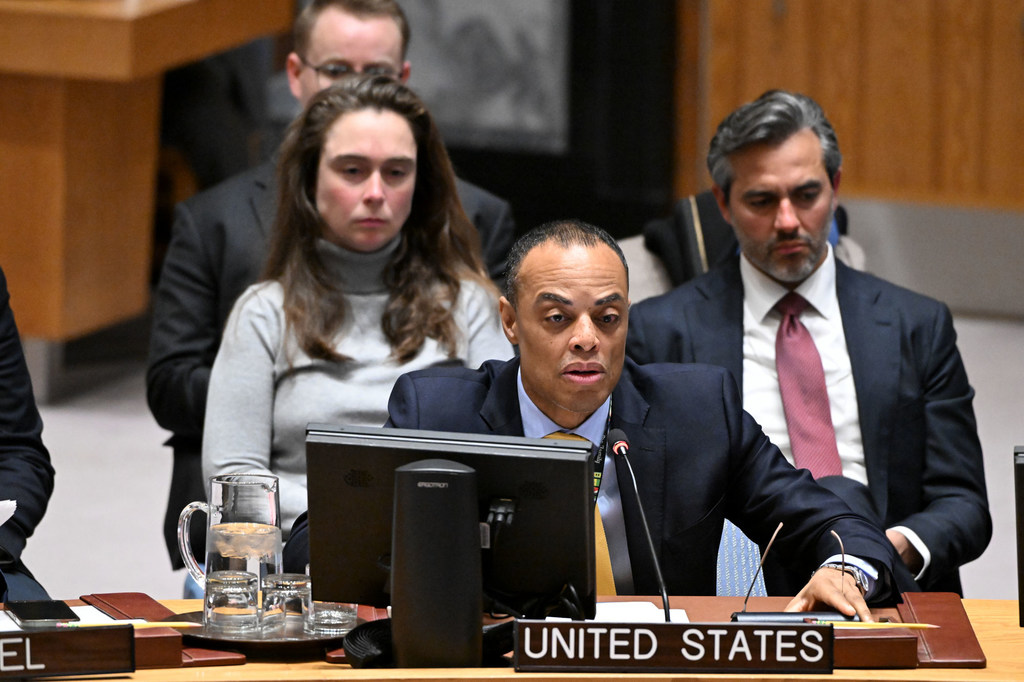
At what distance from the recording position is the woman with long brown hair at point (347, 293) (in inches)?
112

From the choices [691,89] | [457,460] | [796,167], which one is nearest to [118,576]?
[796,167]

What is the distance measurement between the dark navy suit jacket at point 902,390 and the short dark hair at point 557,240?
27.3 inches

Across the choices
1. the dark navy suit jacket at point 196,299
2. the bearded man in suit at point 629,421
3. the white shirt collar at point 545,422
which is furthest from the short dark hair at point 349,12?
the white shirt collar at point 545,422

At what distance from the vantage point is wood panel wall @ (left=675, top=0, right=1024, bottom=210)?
21.9 ft

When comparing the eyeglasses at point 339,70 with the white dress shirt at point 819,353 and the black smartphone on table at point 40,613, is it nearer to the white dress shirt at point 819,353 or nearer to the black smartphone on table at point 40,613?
the white dress shirt at point 819,353

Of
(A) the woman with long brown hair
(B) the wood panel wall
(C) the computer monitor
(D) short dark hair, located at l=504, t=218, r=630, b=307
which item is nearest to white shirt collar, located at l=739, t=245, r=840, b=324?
(A) the woman with long brown hair

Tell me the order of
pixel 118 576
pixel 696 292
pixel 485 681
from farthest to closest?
Result: pixel 118 576 → pixel 696 292 → pixel 485 681

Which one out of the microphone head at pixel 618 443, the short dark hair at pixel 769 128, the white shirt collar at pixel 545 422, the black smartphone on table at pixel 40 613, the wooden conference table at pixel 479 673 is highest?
the short dark hair at pixel 769 128

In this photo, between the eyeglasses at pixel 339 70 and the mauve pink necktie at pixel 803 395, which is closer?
the mauve pink necktie at pixel 803 395

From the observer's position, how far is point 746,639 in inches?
70.5

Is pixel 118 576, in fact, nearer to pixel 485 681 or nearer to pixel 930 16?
pixel 485 681

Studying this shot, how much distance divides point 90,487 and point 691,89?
3.57 meters

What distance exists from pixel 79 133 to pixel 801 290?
311 cm

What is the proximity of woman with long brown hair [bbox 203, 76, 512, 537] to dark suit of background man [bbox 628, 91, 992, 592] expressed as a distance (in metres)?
0.38
